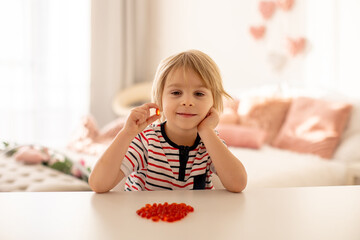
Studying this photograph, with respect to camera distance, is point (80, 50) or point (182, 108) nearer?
point (182, 108)

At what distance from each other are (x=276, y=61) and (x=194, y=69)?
2475mm

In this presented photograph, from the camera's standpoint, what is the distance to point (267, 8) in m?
3.32

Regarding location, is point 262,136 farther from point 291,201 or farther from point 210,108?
point 291,201

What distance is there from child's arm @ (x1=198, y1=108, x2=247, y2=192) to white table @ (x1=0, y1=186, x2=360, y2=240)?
3 centimetres

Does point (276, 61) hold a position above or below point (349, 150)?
above

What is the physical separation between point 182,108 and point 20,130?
326 centimetres

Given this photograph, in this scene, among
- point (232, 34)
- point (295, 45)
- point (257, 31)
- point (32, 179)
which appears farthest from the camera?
point (232, 34)

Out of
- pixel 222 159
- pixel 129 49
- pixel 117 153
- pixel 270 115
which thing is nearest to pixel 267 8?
pixel 270 115

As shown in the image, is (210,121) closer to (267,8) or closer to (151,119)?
(151,119)

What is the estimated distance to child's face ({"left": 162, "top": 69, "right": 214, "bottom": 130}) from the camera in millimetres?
1043

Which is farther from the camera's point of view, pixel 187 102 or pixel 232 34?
pixel 232 34

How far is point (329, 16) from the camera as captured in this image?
2854 mm

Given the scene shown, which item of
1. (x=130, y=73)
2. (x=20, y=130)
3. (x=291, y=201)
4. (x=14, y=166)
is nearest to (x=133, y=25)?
(x=130, y=73)


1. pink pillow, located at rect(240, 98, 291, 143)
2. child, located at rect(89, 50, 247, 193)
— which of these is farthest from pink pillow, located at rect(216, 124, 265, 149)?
child, located at rect(89, 50, 247, 193)
